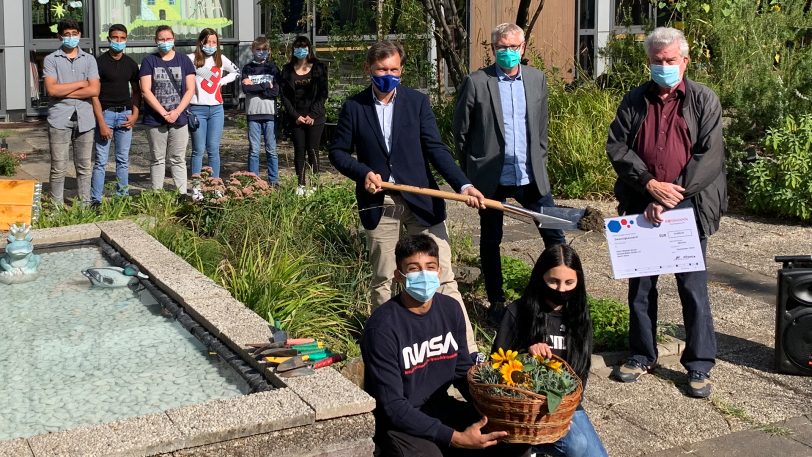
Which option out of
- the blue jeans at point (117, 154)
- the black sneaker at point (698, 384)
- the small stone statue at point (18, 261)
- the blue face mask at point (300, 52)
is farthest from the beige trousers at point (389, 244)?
the blue face mask at point (300, 52)

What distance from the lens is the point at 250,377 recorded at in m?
5.05

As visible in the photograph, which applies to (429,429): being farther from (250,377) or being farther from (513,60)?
(513,60)

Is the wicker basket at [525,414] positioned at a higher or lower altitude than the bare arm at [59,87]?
lower

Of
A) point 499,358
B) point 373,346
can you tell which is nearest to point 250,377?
point 373,346

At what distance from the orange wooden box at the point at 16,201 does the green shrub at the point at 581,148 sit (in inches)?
200

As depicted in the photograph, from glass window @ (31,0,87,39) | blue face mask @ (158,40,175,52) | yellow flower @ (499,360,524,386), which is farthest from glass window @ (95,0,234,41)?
yellow flower @ (499,360,524,386)

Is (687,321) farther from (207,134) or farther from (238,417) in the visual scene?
(207,134)

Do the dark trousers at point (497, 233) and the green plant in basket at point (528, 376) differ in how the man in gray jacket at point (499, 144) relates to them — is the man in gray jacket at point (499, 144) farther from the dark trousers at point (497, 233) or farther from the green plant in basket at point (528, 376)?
the green plant in basket at point (528, 376)

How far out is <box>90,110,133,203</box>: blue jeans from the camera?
33.0 ft

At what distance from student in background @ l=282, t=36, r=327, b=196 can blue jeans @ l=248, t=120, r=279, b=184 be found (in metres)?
0.22

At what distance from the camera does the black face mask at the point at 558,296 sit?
5.24 meters

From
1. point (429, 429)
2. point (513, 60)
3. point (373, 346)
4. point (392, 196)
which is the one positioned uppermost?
point (513, 60)

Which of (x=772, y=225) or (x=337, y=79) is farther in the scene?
(x=337, y=79)

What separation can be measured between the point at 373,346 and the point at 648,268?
2.00 meters
